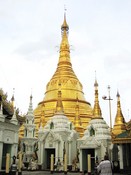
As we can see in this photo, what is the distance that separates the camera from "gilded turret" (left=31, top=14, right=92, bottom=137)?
42062 millimetres

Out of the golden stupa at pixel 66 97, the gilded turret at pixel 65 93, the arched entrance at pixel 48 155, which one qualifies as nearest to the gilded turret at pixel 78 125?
the golden stupa at pixel 66 97

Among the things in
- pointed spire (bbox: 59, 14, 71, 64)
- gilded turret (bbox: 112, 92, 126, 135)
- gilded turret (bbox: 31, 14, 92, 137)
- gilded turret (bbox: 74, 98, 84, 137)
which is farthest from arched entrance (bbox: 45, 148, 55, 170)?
pointed spire (bbox: 59, 14, 71, 64)

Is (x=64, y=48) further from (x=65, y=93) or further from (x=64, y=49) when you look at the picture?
(x=65, y=93)

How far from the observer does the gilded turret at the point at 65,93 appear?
42062 millimetres

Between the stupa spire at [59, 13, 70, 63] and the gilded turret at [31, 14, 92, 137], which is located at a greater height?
the stupa spire at [59, 13, 70, 63]

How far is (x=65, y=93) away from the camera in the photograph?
44.5 metres

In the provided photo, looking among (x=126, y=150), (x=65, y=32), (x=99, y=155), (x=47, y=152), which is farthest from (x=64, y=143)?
(x=65, y=32)

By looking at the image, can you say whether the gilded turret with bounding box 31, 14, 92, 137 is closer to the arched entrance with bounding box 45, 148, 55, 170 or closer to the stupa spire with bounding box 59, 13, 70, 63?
the stupa spire with bounding box 59, 13, 70, 63

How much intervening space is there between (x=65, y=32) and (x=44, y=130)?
25630 mm

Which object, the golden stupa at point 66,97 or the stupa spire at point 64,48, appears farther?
the stupa spire at point 64,48

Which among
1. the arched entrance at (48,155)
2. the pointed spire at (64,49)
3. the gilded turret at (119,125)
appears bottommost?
the arched entrance at (48,155)

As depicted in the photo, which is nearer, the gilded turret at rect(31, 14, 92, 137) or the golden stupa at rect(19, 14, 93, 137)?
the golden stupa at rect(19, 14, 93, 137)

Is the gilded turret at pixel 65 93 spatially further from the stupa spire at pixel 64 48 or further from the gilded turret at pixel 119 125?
the gilded turret at pixel 119 125

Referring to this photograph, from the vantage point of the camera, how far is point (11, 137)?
23188 millimetres
